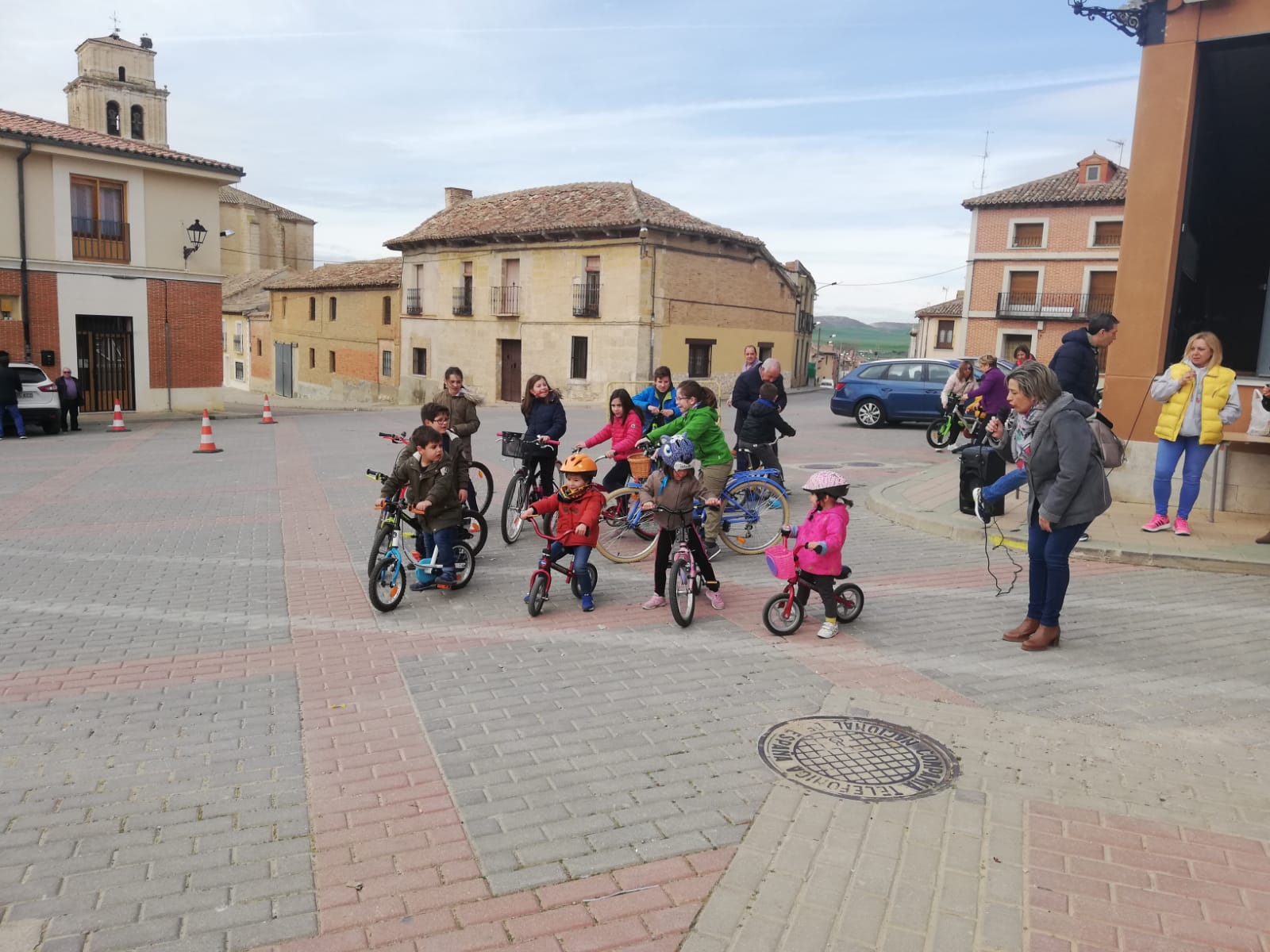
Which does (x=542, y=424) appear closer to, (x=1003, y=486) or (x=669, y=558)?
(x=669, y=558)

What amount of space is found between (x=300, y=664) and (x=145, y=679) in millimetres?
830

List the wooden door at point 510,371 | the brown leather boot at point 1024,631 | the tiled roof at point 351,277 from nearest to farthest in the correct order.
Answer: the brown leather boot at point 1024,631, the wooden door at point 510,371, the tiled roof at point 351,277

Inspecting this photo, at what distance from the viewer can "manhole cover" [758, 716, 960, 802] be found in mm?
4051

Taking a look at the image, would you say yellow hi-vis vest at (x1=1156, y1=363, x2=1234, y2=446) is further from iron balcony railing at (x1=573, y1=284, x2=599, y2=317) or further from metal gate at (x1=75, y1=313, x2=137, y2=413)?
iron balcony railing at (x1=573, y1=284, x2=599, y2=317)

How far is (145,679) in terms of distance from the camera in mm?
5309

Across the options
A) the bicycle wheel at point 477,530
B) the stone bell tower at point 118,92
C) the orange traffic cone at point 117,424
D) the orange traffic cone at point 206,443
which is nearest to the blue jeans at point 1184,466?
the bicycle wheel at point 477,530

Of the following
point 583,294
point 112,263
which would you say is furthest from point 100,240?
point 583,294

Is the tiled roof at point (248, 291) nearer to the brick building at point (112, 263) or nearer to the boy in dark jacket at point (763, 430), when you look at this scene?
the brick building at point (112, 263)

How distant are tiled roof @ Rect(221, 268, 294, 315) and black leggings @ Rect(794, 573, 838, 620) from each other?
5164 cm

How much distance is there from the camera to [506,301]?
119 ft

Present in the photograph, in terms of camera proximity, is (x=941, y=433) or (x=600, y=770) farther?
(x=941, y=433)

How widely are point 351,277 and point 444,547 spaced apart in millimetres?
40675

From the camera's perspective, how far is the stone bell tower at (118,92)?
51.9m

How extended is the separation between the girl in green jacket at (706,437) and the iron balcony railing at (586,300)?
25790 mm
